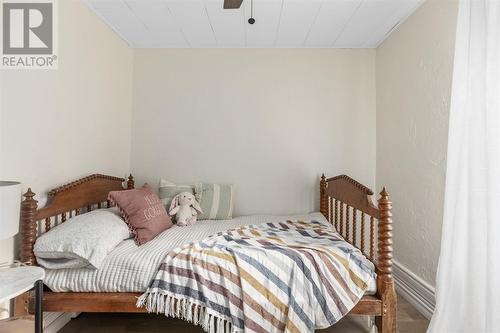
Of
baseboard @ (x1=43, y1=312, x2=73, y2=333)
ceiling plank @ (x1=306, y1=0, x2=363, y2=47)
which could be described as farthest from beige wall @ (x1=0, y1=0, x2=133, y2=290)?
ceiling plank @ (x1=306, y1=0, x2=363, y2=47)

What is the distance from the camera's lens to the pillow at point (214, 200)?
8.75 feet

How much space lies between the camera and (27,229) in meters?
1.59

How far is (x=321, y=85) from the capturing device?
116 inches

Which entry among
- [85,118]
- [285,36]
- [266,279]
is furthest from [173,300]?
[285,36]

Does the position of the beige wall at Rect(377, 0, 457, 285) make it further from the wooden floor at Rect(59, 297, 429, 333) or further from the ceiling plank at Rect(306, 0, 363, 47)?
the ceiling plank at Rect(306, 0, 363, 47)

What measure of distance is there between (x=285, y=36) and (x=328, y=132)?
0.97 meters

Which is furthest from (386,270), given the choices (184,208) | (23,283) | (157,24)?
(157,24)

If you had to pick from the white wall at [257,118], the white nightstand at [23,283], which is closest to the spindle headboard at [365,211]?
the white wall at [257,118]

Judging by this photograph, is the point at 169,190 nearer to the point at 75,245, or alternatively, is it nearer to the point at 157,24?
the point at 75,245

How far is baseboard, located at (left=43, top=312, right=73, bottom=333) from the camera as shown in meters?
1.86

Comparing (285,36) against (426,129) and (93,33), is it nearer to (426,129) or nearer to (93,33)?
(426,129)

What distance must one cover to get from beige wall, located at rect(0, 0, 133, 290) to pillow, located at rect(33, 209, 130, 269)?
7.9 inches

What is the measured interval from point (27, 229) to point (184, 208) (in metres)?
1.07

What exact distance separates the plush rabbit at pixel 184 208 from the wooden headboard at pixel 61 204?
54 cm
